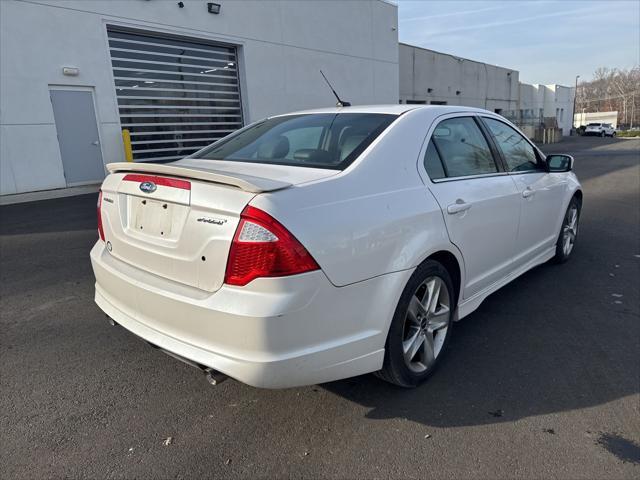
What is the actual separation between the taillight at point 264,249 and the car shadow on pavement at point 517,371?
1099 millimetres

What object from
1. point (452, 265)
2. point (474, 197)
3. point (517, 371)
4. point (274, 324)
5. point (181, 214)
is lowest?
point (517, 371)

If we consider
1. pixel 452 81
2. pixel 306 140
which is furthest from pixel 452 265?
pixel 452 81

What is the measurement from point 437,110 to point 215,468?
8.35 ft

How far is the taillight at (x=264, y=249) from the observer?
6.78 ft

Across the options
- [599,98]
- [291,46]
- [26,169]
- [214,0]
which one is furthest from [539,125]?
[599,98]

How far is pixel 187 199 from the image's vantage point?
2.31 m

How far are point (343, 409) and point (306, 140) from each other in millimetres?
1684

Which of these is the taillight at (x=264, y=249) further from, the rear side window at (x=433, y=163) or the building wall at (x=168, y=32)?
the building wall at (x=168, y=32)

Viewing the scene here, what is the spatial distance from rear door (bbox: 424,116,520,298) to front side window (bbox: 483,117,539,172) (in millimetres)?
227

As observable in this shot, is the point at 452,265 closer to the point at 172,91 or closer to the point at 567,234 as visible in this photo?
the point at 567,234

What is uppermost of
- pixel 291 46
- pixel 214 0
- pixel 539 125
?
pixel 214 0

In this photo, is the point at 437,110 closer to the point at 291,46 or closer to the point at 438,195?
the point at 438,195

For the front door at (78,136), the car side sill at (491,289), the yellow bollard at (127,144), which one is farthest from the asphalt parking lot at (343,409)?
the yellow bollard at (127,144)

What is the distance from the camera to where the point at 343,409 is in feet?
8.76
